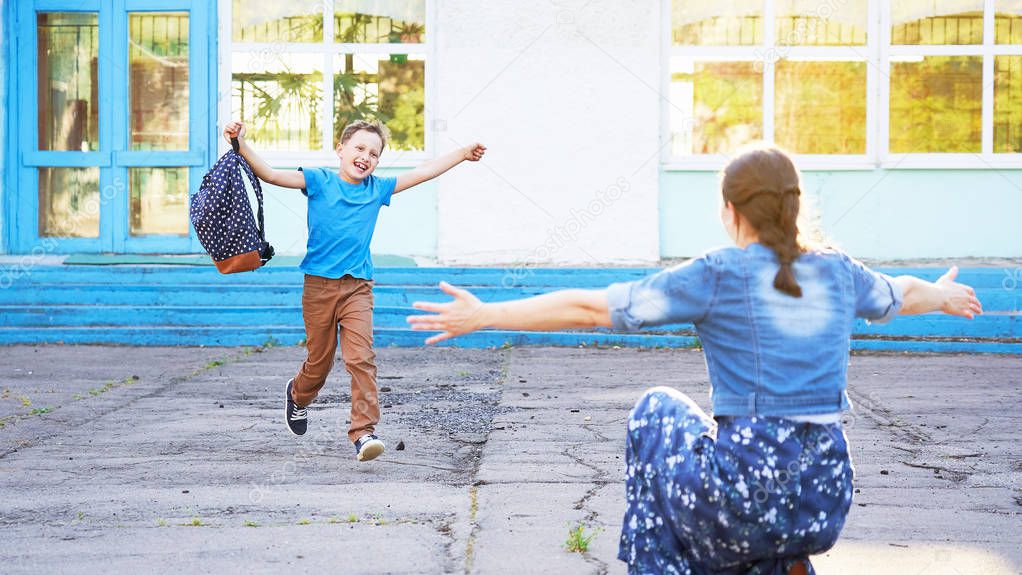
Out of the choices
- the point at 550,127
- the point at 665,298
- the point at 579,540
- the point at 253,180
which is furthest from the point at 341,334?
the point at 550,127

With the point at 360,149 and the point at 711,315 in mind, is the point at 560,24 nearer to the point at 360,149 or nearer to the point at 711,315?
the point at 360,149

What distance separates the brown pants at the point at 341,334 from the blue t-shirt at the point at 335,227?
62 mm

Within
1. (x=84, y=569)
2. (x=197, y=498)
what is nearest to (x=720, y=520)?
(x=84, y=569)

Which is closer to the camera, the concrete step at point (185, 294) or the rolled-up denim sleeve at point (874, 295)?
the rolled-up denim sleeve at point (874, 295)

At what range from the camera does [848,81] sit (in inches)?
485

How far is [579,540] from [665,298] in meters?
1.46

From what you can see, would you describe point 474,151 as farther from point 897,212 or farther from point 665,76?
point 897,212

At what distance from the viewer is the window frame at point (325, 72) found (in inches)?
478

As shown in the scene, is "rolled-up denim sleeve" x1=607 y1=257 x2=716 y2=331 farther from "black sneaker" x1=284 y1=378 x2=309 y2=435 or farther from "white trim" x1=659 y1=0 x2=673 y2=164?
"white trim" x1=659 y1=0 x2=673 y2=164

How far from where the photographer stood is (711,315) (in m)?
3.13

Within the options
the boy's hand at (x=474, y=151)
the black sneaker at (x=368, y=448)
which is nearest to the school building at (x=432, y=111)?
the boy's hand at (x=474, y=151)

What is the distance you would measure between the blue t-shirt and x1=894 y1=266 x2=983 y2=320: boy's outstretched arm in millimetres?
3235

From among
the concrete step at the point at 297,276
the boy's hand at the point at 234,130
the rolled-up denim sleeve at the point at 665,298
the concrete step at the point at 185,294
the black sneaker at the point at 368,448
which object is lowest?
the black sneaker at the point at 368,448

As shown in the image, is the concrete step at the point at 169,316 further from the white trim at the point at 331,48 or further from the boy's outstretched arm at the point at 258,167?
the boy's outstretched arm at the point at 258,167
